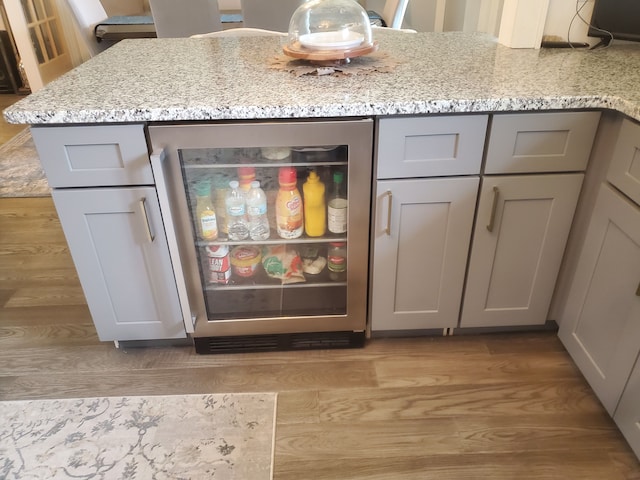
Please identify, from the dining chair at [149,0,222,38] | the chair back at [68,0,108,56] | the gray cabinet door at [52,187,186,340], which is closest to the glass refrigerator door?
the gray cabinet door at [52,187,186,340]

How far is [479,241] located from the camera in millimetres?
1570

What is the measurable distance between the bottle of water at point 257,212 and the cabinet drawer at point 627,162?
106 centimetres

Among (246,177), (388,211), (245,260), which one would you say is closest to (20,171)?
(245,260)

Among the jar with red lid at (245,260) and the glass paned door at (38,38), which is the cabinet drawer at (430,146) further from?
the glass paned door at (38,38)

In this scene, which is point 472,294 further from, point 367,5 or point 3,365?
point 367,5

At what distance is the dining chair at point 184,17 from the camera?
278cm

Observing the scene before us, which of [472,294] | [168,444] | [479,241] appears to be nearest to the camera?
[168,444]

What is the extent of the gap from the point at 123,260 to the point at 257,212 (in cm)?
46

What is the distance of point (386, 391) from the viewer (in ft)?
5.32

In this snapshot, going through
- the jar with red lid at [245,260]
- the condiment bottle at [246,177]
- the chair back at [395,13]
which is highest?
the chair back at [395,13]

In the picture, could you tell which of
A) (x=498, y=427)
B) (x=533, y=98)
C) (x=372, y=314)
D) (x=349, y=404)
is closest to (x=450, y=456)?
(x=498, y=427)

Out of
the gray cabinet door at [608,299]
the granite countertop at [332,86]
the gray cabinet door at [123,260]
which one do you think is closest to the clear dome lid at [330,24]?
the granite countertop at [332,86]

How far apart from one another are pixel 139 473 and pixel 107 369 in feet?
1.58

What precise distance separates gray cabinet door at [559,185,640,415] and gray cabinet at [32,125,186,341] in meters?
1.33
